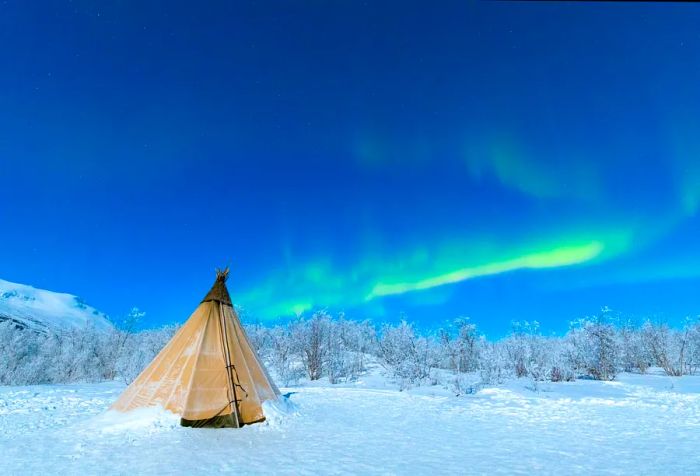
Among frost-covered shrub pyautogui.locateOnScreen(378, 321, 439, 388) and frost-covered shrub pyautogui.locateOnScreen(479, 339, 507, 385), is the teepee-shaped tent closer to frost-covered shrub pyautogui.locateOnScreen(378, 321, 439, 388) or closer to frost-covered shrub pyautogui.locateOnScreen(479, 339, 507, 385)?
frost-covered shrub pyautogui.locateOnScreen(378, 321, 439, 388)

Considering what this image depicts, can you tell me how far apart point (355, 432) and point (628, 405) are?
9388 mm

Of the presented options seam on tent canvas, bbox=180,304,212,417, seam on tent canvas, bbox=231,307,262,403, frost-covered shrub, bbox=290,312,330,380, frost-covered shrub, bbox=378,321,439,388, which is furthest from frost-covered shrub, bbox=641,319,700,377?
seam on tent canvas, bbox=180,304,212,417

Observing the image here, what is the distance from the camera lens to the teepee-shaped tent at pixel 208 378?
872 centimetres

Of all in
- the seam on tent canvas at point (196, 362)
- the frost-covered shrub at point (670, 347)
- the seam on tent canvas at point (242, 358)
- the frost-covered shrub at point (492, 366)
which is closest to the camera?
the seam on tent canvas at point (196, 362)

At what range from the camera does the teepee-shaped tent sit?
872cm

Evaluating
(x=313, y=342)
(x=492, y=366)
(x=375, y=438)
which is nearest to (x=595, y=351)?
(x=492, y=366)

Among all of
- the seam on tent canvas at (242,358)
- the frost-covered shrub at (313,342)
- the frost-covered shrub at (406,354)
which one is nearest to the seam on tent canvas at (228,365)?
the seam on tent canvas at (242,358)

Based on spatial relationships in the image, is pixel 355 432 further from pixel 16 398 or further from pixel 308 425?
pixel 16 398

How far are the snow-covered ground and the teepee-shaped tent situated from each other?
43 cm

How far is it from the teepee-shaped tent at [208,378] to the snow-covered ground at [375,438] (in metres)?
0.43

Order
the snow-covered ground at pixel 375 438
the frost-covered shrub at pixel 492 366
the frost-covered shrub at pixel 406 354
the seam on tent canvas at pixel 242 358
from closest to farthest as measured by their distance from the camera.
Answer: the snow-covered ground at pixel 375 438 < the seam on tent canvas at pixel 242 358 < the frost-covered shrub at pixel 492 366 < the frost-covered shrub at pixel 406 354

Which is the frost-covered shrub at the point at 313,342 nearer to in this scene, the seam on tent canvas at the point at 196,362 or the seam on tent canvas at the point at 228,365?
the seam on tent canvas at the point at 228,365

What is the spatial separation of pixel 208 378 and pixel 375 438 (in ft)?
13.7

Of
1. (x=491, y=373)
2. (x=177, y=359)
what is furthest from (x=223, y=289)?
(x=491, y=373)
